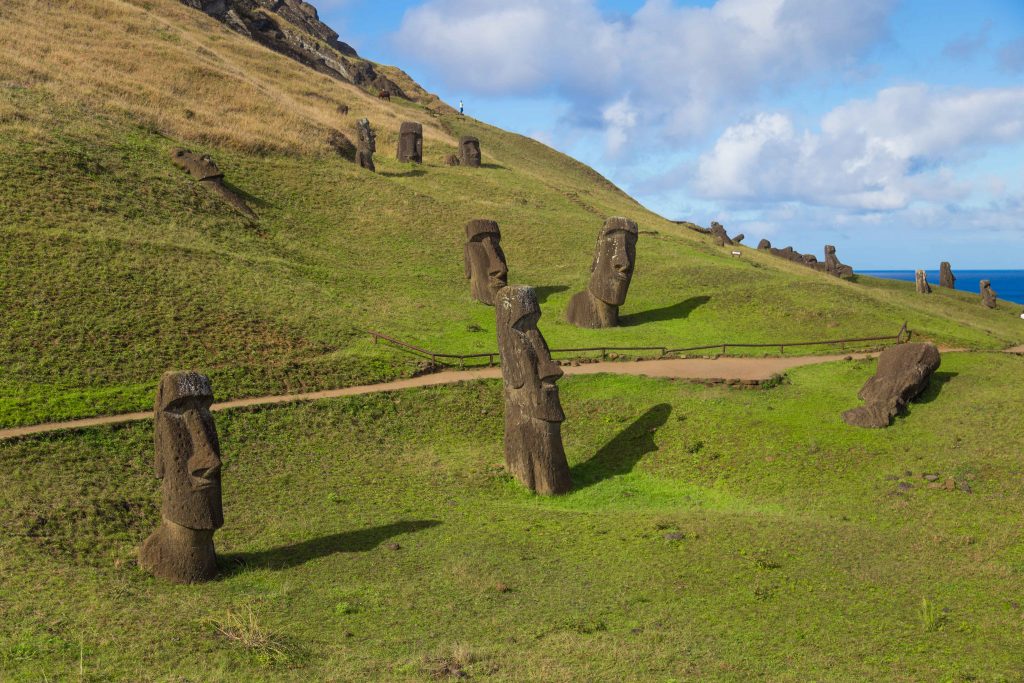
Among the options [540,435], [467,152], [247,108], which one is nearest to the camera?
[540,435]

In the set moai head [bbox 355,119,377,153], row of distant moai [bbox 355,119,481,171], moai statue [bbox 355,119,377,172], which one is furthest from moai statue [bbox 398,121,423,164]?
A: moai head [bbox 355,119,377,153]

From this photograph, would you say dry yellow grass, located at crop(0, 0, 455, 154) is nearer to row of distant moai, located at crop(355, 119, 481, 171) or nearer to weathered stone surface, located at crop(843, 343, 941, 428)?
row of distant moai, located at crop(355, 119, 481, 171)

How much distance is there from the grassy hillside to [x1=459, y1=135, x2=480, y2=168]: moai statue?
5.58 feet

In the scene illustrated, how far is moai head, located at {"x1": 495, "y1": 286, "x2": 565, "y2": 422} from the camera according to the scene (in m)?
22.3

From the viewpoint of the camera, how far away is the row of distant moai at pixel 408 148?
62531 mm

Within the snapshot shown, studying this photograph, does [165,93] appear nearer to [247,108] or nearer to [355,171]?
[247,108]

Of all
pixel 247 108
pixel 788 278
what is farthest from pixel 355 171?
pixel 788 278

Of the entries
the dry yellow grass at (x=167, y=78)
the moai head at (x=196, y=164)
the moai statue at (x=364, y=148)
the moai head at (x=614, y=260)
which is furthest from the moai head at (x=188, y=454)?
the moai statue at (x=364, y=148)

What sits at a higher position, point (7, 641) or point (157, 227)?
point (157, 227)

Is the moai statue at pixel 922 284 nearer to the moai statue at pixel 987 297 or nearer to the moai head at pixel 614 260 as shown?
the moai statue at pixel 987 297

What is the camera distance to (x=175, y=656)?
13.2 metres

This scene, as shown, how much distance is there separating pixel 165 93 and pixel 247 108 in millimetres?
5897

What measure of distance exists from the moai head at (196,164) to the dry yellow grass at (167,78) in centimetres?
485

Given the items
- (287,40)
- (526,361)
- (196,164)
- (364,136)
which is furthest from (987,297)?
(287,40)
